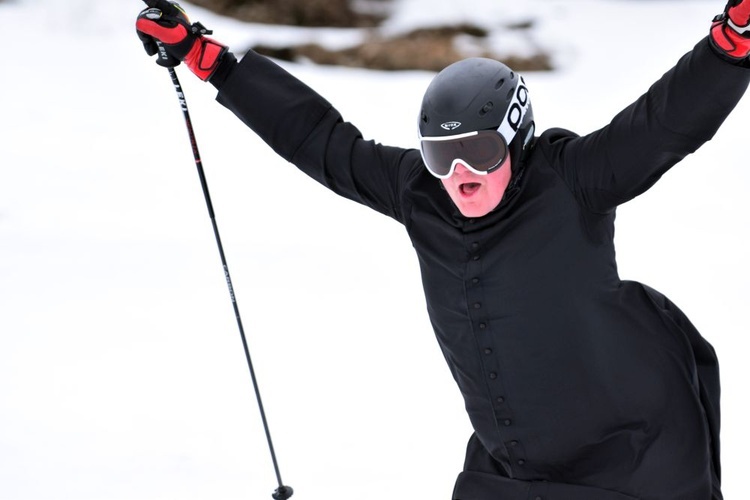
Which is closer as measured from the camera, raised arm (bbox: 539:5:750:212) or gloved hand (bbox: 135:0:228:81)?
raised arm (bbox: 539:5:750:212)

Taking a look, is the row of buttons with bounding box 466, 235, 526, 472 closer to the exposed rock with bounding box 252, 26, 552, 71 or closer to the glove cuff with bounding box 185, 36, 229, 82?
the glove cuff with bounding box 185, 36, 229, 82

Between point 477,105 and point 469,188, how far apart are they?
195mm

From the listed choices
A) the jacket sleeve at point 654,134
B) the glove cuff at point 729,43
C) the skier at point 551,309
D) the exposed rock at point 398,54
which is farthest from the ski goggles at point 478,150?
the exposed rock at point 398,54

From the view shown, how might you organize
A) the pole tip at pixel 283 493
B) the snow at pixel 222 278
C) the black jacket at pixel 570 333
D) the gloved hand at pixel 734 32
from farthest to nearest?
the snow at pixel 222 278, the pole tip at pixel 283 493, the black jacket at pixel 570 333, the gloved hand at pixel 734 32

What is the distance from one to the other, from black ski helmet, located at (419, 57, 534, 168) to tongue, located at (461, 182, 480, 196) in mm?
109

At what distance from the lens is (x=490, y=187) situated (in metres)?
2.33

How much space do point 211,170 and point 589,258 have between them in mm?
5251

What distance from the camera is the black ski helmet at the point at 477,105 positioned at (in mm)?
2324

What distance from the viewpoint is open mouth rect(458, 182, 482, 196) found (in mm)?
2357

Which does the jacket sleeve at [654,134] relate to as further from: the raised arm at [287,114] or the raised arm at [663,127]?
the raised arm at [287,114]

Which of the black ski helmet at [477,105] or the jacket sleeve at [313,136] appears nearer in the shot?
the black ski helmet at [477,105]

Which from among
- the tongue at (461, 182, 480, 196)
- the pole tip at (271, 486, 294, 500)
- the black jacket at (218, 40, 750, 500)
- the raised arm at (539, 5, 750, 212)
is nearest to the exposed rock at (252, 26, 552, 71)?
the pole tip at (271, 486, 294, 500)

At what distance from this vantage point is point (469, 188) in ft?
7.77

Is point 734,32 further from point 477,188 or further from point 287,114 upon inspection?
point 287,114
